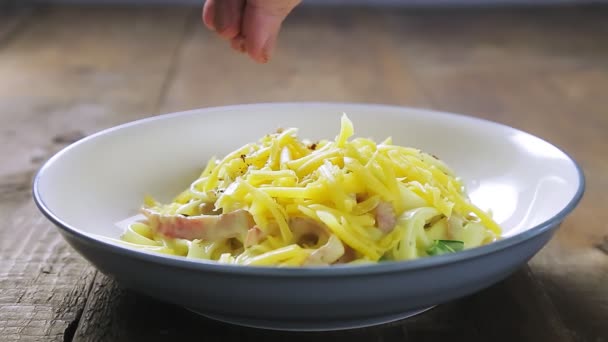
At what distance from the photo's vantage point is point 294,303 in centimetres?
95

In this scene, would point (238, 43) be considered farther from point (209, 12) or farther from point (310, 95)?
point (310, 95)

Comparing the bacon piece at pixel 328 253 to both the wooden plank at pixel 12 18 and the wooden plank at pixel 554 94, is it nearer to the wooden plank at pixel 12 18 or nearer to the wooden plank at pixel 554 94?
the wooden plank at pixel 554 94

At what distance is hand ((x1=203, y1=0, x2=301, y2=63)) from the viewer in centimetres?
146

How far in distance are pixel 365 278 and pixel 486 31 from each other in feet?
9.30

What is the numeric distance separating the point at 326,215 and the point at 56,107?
1543 mm

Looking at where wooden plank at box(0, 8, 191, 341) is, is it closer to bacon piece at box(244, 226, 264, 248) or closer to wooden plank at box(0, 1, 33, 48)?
wooden plank at box(0, 1, 33, 48)

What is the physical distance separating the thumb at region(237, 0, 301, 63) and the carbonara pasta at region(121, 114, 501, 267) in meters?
0.23

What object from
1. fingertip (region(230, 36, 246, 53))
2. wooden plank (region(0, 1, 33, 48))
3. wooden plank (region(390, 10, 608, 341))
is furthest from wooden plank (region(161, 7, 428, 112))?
fingertip (region(230, 36, 246, 53))

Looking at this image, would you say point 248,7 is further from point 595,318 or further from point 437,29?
point 437,29

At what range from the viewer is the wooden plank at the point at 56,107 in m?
1.24

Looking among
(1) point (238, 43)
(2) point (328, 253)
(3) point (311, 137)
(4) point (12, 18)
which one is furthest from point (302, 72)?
(2) point (328, 253)

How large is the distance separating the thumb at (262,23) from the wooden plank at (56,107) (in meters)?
0.47

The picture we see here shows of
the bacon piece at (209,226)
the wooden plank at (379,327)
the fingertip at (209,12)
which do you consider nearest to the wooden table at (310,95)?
the wooden plank at (379,327)

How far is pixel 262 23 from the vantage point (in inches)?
57.8
